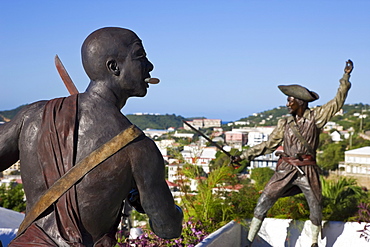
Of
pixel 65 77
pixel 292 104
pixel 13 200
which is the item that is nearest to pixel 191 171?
pixel 292 104

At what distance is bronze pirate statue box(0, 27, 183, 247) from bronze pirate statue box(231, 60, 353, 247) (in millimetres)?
4259

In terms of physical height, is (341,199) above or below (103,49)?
below

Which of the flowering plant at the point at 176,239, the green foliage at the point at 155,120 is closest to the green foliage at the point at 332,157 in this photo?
the green foliage at the point at 155,120

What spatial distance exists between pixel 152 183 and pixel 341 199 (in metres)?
6.74

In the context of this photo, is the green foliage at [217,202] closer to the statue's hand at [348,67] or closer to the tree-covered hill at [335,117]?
the statue's hand at [348,67]

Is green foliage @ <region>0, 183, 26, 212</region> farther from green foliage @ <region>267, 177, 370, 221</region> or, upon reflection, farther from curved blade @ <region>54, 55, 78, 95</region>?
curved blade @ <region>54, 55, 78, 95</region>

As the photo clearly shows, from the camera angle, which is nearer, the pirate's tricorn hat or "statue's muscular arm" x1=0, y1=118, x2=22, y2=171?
"statue's muscular arm" x1=0, y1=118, x2=22, y2=171

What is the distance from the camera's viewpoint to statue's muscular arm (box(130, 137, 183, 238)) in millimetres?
2082

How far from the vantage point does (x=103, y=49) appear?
7.15 feet

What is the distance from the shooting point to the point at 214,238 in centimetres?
575

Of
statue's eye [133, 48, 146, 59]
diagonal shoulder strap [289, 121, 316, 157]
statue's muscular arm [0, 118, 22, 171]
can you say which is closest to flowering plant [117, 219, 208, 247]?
diagonal shoulder strap [289, 121, 316, 157]

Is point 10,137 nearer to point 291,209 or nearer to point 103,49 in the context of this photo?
point 103,49

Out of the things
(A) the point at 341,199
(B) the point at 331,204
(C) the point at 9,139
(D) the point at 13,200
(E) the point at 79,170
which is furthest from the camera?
(D) the point at 13,200

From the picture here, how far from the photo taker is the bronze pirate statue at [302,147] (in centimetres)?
622
